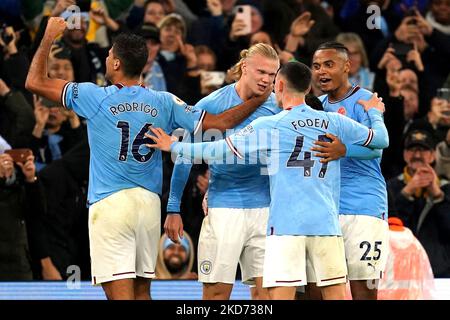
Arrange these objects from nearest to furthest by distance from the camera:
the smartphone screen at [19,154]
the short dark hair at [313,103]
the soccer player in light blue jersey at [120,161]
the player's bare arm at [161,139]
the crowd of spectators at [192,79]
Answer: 1. the player's bare arm at [161,139]
2. the soccer player in light blue jersey at [120,161]
3. the short dark hair at [313,103]
4. the smartphone screen at [19,154]
5. the crowd of spectators at [192,79]

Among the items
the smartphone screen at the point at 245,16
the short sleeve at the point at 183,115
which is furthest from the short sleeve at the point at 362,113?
the smartphone screen at the point at 245,16

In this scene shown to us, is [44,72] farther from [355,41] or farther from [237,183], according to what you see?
[355,41]

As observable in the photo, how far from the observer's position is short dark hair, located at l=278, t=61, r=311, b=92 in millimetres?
7465

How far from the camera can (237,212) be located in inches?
320

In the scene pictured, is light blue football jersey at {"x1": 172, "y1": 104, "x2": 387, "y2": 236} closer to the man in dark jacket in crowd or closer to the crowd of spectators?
the crowd of spectators

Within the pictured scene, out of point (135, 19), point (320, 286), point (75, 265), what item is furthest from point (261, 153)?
point (135, 19)

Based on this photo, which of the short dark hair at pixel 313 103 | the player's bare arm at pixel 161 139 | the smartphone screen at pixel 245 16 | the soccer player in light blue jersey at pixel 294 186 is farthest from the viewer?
the smartphone screen at pixel 245 16

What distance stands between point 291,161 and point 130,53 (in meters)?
1.32

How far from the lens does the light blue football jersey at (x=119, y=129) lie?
7754 mm

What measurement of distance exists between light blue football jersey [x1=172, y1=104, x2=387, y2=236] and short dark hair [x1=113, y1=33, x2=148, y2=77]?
2.19ft

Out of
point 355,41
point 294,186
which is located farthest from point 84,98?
point 355,41

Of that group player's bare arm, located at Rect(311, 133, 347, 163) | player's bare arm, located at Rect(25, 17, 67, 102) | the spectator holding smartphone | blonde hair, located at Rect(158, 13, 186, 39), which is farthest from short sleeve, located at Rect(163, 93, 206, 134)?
blonde hair, located at Rect(158, 13, 186, 39)

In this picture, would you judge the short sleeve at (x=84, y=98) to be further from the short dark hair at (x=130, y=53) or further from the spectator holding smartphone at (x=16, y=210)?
the spectator holding smartphone at (x=16, y=210)

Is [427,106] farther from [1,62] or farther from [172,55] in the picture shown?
[1,62]
